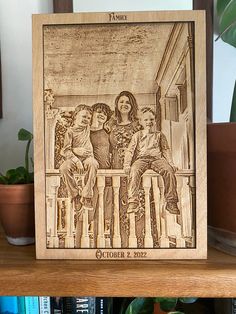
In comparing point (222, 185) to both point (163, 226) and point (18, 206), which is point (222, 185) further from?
point (18, 206)

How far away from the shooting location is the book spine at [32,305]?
62 centimetres

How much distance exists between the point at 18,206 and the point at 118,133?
0.18 meters

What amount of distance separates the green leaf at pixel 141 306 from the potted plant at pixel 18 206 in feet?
0.65

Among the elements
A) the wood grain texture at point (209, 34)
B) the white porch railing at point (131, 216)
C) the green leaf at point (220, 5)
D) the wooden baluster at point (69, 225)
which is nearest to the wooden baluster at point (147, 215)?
the white porch railing at point (131, 216)

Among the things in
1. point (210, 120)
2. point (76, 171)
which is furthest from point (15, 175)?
point (210, 120)

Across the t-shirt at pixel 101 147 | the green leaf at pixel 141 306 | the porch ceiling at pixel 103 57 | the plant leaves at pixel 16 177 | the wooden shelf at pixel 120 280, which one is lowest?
the green leaf at pixel 141 306

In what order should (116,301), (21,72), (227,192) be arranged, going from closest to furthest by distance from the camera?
(227,192) → (116,301) → (21,72)

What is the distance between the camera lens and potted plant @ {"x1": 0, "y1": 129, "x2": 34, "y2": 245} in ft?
1.84

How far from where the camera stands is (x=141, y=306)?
64cm

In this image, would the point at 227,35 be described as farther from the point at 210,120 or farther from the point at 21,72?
the point at 21,72

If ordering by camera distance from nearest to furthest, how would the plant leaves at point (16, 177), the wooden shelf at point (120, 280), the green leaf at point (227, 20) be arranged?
the wooden shelf at point (120, 280) → the plant leaves at point (16, 177) → the green leaf at point (227, 20)

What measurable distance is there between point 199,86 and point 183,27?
9 cm

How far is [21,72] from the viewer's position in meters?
0.81

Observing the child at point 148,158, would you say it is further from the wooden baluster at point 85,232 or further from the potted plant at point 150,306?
the potted plant at point 150,306
